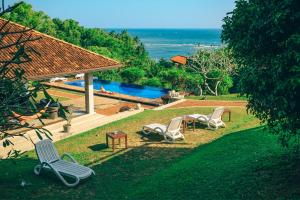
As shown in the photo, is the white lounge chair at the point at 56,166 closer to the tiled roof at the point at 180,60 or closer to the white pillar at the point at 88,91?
the white pillar at the point at 88,91

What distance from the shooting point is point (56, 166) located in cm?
1081

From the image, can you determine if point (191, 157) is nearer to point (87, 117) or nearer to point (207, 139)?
point (207, 139)

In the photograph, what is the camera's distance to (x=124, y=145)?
1412 centimetres

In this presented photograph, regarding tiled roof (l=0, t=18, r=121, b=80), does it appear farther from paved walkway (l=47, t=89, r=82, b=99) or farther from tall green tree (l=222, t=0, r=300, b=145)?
tall green tree (l=222, t=0, r=300, b=145)

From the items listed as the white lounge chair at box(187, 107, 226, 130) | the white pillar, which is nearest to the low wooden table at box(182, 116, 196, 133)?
the white lounge chair at box(187, 107, 226, 130)

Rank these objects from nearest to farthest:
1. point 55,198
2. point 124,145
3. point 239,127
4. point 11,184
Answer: point 55,198 → point 11,184 → point 124,145 → point 239,127

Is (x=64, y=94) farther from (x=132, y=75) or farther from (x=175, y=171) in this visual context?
(x=175, y=171)

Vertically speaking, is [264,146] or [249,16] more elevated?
[249,16]

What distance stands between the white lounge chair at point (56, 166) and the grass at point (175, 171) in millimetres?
245

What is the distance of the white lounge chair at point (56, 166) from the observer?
33.7 feet

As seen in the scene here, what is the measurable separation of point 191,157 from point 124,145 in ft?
10.2

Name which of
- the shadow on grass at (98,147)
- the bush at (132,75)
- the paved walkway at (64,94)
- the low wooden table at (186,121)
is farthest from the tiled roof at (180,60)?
the shadow on grass at (98,147)

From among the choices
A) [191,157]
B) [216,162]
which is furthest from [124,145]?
[216,162]

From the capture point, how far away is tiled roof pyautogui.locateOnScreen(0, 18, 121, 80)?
16.2 m
